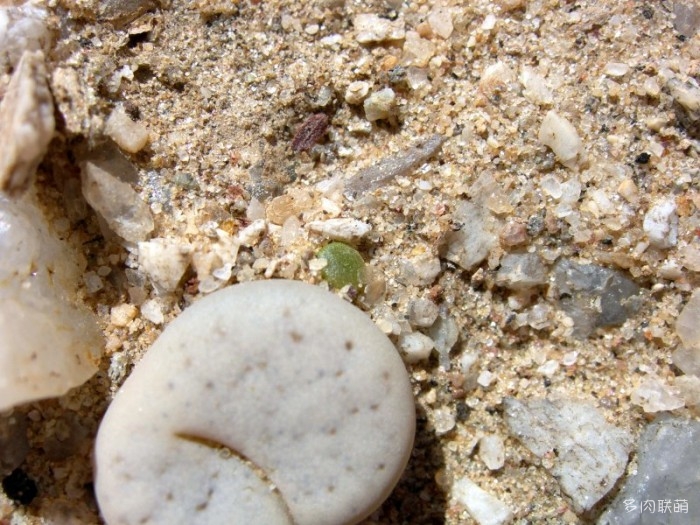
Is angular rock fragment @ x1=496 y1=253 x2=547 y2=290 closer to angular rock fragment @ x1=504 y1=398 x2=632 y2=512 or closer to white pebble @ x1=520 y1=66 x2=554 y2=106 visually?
angular rock fragment @ x1=504 y1=398 x2=632 y2=512

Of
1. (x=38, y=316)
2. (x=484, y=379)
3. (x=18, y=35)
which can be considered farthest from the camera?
(x=484, y=379)

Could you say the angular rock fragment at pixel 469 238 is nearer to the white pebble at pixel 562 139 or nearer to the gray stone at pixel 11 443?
the white pebble at pixel 562 139

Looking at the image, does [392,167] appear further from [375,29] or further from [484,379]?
[484,379]

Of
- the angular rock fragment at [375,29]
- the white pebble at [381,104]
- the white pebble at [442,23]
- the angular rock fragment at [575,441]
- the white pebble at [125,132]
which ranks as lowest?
the angular rock fragment at [575,441]

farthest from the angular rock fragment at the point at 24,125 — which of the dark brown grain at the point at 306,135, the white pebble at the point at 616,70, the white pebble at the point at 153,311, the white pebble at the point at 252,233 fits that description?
the white pebble at the point at 616,70

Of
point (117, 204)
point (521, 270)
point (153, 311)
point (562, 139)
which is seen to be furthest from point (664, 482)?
point (117, 204)

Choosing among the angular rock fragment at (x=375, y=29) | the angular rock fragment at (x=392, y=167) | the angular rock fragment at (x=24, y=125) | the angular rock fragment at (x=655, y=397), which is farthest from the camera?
the angular rock fragment at (x=375, y=29)
